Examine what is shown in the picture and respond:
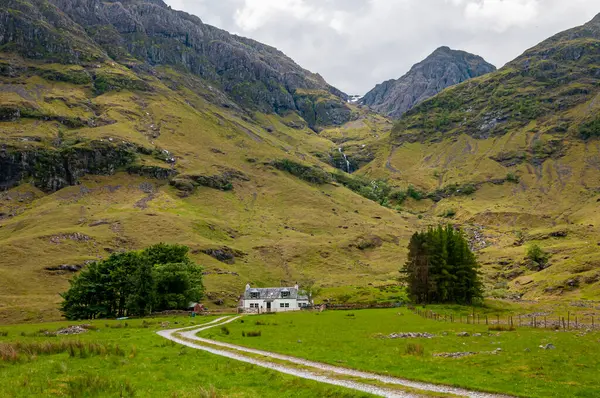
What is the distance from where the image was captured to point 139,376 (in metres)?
27.0

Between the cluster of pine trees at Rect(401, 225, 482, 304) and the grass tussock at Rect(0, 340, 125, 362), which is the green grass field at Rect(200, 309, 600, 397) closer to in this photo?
the grass tussock at Rect(0, 340, 125, 362)

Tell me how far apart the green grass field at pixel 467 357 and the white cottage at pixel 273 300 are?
240 ft

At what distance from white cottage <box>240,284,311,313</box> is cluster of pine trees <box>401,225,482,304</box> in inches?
1597

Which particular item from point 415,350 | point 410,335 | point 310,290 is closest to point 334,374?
point 415,350

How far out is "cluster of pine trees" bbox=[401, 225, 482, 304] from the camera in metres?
98.7

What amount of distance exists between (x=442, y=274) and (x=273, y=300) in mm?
55974

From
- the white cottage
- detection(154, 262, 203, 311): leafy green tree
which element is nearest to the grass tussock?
detection(154, 262, 203, 311): leafy green tree

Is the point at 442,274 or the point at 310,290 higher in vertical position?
the point at 442,274

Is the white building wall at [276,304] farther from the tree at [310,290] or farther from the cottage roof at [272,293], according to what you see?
the tree at [310,290]

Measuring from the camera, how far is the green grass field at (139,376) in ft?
73.5

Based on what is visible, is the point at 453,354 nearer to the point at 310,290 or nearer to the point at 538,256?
the point at 310,290

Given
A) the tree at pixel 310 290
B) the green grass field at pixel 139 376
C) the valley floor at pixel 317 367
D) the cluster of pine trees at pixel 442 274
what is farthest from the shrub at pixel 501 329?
the tree at pixel 310 290

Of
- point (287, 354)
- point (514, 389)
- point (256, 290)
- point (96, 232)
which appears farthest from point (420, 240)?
point (96, 232)

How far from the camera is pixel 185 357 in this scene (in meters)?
35.3
